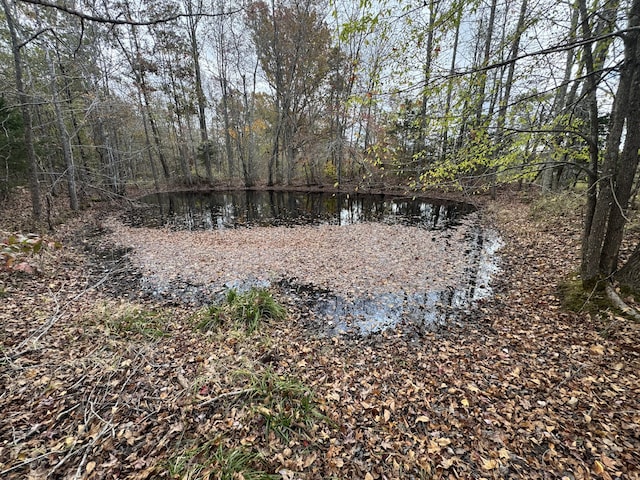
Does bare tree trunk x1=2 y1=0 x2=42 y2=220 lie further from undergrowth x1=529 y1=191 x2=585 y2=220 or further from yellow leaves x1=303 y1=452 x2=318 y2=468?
undergrowth x1=529 y1=191 x2=585 y2=220

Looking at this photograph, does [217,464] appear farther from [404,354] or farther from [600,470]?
[600,470]

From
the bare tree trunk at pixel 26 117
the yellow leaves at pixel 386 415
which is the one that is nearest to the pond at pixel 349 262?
the yellow leaves at pixel 386 415

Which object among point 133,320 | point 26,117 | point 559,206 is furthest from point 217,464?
point 559,206

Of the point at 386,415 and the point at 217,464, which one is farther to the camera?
the point at 386,415

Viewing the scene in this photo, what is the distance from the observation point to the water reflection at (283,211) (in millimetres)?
13562

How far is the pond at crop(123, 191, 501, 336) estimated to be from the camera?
5.49 meters

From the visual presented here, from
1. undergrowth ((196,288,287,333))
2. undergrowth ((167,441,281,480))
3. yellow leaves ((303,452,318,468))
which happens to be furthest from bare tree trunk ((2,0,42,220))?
yellow leaves ((303,452,318,468))

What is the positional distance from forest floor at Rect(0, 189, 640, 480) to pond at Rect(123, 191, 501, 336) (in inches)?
25.2

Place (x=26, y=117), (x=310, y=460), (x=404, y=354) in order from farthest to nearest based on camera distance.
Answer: (x=26, y=117) < (x=404, y=354) < (x=310, y=460)

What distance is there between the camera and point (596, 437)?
2.55 meters

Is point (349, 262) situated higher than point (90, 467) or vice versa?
point (349, 262)

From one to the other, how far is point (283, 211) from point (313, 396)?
45.5 ft

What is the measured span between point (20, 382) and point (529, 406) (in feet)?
19.1

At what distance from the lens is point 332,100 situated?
2267cm
